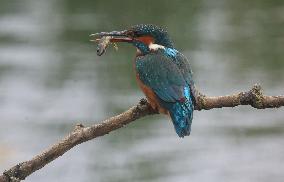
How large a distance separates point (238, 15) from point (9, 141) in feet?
20.8

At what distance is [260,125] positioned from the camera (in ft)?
31.6

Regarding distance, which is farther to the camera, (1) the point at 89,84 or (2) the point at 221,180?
(1) the point at 89,84

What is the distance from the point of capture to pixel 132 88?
10.5m

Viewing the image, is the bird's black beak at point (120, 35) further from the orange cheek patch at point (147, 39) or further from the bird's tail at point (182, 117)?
the bird's tail at point (182, 117)

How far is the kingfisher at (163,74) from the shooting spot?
10.2 feet

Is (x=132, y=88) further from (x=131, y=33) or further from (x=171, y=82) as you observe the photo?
(x=171, y=82)

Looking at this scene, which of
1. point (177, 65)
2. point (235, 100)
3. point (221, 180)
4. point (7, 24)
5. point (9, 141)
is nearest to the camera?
point (235, 100)

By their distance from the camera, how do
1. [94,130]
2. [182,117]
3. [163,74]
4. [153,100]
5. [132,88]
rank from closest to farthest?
[94,130]
[182,117]
[153,100]
[163,74]
[132,88]

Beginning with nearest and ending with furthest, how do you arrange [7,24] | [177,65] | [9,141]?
[177,65] < [9,141] < [7,24]

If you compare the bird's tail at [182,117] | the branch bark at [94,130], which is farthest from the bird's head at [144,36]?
the branch bark at [94,130]

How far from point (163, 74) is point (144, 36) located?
0.60 feet

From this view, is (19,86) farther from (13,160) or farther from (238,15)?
(238,15)

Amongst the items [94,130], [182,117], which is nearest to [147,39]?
[182,117]

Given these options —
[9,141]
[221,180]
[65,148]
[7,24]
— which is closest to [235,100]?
[65,148]
